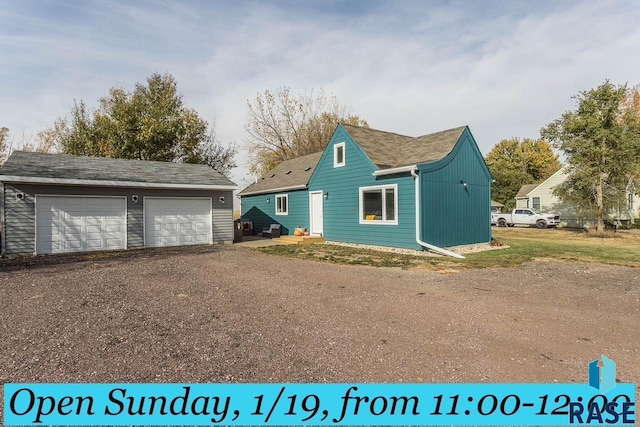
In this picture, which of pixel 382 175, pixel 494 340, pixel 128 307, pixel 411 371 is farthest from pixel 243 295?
pixel 382 175

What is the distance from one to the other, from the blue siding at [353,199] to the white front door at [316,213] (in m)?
0.30

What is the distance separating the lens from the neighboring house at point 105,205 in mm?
11477

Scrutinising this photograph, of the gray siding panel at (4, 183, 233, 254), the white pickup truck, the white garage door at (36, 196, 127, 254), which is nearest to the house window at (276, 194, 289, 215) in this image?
the gray siding panel at (4, 183, 233, 254)

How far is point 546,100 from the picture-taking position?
19.3 meters

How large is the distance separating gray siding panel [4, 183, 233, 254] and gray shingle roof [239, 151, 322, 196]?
12.9 feet

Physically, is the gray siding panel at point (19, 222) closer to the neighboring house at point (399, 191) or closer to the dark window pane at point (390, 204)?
the neighboring house at point (399, 191)

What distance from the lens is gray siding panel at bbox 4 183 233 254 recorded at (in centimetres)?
1130

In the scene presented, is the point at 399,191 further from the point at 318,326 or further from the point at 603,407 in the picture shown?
the point at 603,407

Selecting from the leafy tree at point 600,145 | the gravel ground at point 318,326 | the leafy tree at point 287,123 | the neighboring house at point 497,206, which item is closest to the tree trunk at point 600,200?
the leafy tree at point 600,145

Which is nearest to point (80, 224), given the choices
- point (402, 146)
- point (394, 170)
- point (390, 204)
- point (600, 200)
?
point (390, 204)

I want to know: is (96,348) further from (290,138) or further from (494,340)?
(290,138)

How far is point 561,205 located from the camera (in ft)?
88.6

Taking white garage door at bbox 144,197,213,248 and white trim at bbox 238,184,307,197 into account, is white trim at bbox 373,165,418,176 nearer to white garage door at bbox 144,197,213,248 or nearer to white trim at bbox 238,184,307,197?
white trim at bbox 238,184,307,197

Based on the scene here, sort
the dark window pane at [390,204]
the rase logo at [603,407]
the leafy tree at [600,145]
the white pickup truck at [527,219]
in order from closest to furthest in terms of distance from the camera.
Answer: the rase logo at [603,407], the dark window pane at [390,204], the leafy tree at [600,145], the white pickup truck at [527,219]
